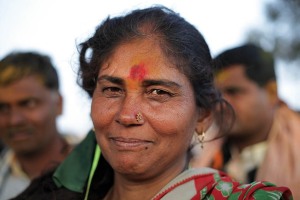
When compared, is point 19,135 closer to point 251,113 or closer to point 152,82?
point 251,113

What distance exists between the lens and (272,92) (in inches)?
197

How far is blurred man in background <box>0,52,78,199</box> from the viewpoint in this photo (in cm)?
430

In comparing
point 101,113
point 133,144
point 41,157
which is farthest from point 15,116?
point 133,144

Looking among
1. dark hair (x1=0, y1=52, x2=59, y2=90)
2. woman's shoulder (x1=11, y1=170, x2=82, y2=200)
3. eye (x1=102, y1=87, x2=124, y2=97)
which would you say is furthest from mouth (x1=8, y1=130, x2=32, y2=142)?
eye (x1=102, y1=87, x2=124, y2=97)

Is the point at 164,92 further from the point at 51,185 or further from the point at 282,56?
the point at 282,56

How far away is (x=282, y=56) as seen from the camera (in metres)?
18.5

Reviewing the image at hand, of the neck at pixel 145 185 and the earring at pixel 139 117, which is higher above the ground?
the earring at pixel 139 117

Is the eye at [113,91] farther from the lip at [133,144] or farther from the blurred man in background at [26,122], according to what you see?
the blurred man in background at [26,122]

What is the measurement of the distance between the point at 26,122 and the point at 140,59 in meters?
2.19

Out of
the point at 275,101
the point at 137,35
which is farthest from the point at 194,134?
the point at 275,101

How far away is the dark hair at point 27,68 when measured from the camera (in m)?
4.43

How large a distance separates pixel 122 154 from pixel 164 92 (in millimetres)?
342

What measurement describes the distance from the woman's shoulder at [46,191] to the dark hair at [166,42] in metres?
0.58

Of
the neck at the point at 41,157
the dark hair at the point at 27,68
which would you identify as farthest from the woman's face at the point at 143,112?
the dark hair at the point at 27,68
